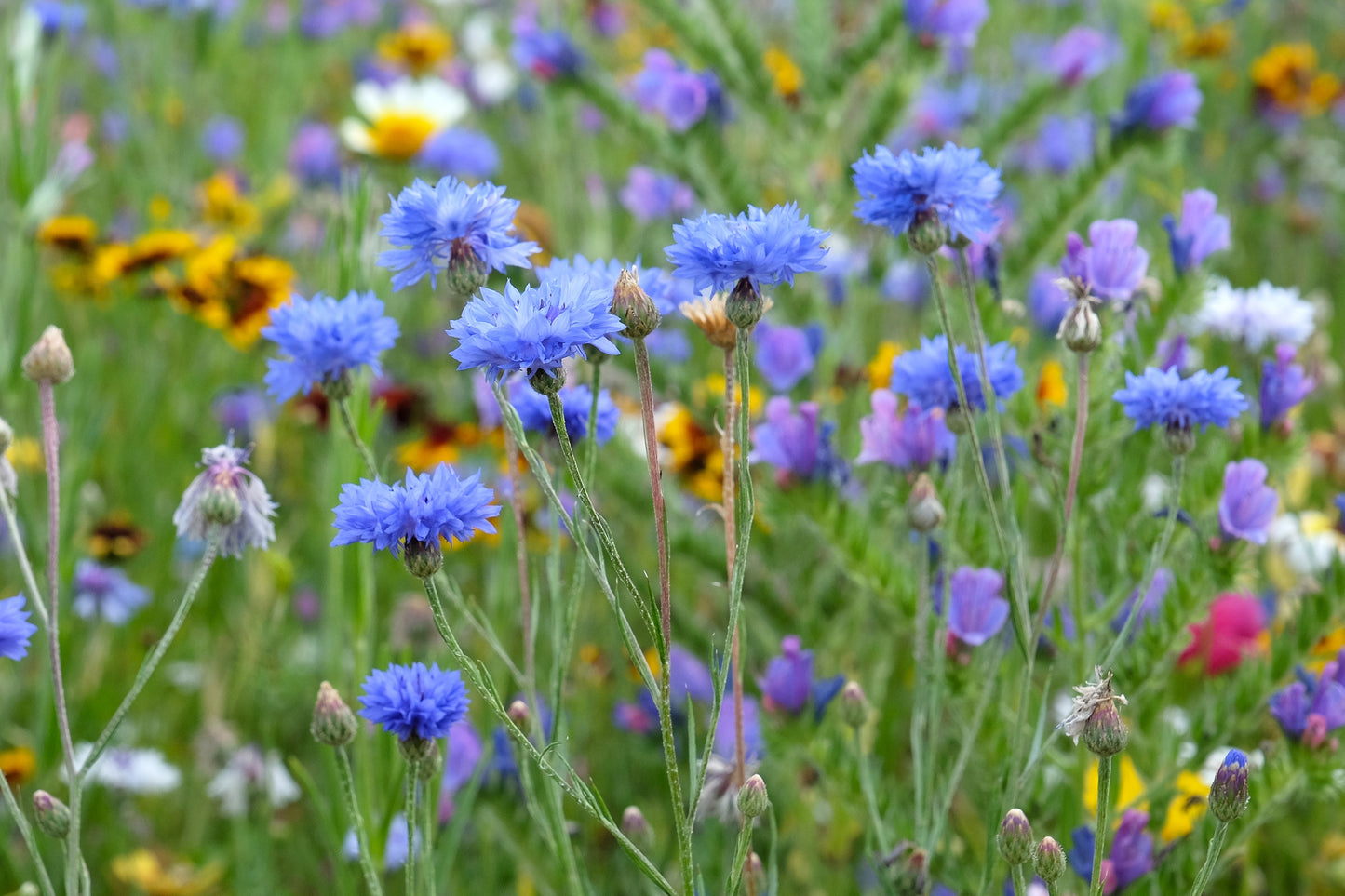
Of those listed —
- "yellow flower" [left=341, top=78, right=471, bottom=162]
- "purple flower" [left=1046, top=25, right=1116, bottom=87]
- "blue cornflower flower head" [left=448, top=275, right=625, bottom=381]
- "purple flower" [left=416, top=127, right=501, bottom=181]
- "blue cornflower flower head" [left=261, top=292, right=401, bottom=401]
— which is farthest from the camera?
"purple flower" [left=416, top=127, right=501, bottom=181]

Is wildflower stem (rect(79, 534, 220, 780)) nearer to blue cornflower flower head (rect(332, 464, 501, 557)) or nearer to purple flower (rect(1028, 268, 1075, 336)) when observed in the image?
blue cornflower flower head (rect(332, 464, 501, 557))

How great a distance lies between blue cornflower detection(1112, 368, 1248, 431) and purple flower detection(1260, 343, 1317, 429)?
30 cm

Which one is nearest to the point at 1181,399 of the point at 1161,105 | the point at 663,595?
the point at 663,595

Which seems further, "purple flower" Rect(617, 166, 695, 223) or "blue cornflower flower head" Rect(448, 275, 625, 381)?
"purple flower" Rect(617, 166, 695, 223)

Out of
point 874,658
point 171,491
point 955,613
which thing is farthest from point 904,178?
point 171,491

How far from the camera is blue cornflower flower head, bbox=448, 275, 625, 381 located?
78 cm

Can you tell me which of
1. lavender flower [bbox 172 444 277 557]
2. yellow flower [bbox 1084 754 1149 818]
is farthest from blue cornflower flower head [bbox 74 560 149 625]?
yellow flower [bbox 1084 754 1149 818]

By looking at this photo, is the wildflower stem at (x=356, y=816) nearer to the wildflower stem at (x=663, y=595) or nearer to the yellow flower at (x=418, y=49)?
the wildflower stem at (x=663, y=595)

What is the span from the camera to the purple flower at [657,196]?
2322 mm

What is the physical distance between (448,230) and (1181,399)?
59 centimetres

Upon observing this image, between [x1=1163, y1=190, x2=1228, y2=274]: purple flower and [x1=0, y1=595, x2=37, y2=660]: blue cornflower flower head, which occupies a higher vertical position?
[x1=1163, y1=190, x2=1228, y2=274]: purple flower

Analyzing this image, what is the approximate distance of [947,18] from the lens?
6.20ft

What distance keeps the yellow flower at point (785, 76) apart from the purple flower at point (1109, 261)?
827 millimetres

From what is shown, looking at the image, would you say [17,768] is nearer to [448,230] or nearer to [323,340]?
[323,340]
